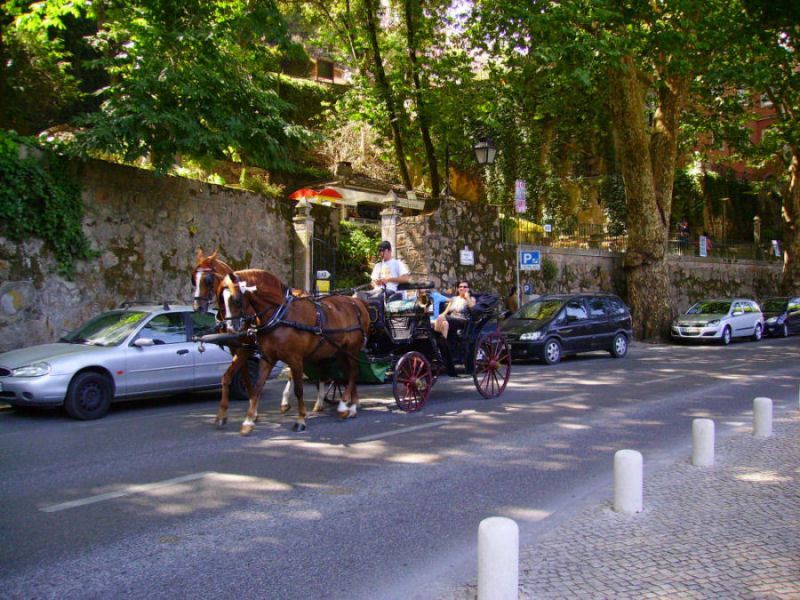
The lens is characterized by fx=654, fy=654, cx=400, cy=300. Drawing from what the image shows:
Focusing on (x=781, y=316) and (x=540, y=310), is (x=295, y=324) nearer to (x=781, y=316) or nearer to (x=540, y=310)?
(x=540, y=310)

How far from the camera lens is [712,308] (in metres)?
24.9

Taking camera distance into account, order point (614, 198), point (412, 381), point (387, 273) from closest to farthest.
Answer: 1. point (412, 381)
2. point (387, 273)
3. point (614, 198)

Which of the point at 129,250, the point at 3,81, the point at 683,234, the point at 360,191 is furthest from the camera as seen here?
the point at 683,234

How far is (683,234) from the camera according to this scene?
3400 cm

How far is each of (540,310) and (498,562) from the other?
15.1 m

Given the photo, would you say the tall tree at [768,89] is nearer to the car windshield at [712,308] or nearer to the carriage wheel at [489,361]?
the carriage wheel at [489,361]

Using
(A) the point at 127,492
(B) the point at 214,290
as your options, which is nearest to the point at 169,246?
(B) the point at 214,290

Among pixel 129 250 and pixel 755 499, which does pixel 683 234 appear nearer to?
pixel 129 250

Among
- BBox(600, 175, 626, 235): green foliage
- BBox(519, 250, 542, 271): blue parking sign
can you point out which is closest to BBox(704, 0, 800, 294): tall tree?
BBox(600, 175, 626, 235): green foliage

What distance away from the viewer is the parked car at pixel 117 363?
912 centimetres

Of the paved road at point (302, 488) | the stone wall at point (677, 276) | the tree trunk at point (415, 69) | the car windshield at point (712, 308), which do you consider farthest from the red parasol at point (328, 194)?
the car windshield at point (712, 308)

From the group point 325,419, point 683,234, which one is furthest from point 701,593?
point 683,234

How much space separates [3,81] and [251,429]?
16892mm

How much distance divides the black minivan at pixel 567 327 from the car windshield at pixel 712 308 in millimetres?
6837
